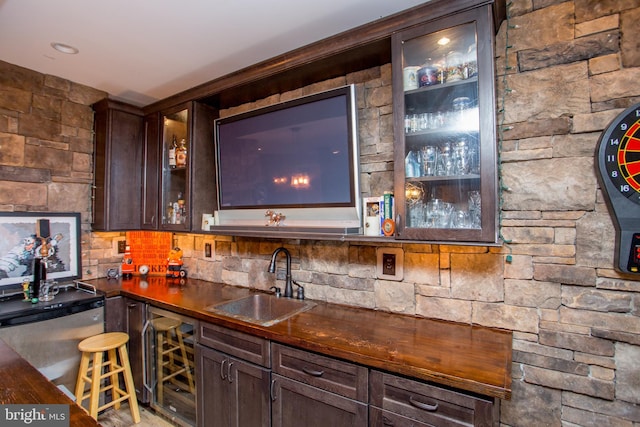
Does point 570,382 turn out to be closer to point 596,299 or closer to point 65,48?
point 596,299

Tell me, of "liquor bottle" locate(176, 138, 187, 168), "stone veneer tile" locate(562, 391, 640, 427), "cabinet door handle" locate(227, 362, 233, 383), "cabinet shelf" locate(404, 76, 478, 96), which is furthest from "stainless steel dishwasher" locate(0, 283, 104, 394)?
"stone veneer tile" locate(562, 391, 640, 427)

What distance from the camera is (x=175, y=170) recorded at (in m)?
2.87

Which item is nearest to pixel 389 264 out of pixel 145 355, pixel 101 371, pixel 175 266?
pixel 145 355

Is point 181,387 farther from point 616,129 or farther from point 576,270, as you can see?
point 616,129

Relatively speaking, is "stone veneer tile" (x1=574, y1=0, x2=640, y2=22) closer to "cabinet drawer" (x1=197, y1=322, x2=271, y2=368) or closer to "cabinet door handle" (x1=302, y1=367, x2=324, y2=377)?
"cabinet door handle" (x1=302, y1=367, x2=324, y2=377)

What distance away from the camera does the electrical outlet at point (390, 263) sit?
1960 millimetres

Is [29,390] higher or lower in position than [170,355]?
higher

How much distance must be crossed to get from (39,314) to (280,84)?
2254mm

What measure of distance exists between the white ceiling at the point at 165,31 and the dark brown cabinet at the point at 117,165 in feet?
1.17

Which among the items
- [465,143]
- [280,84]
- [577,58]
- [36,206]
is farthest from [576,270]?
[36,206]

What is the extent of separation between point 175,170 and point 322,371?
2.13 m

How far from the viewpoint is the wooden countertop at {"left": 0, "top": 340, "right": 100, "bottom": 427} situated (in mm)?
1031

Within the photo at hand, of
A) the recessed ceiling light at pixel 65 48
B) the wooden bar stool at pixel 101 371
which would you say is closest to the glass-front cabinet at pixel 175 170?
the recessed ceiling light at pixel 65 48

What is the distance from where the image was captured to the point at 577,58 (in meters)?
1.52
